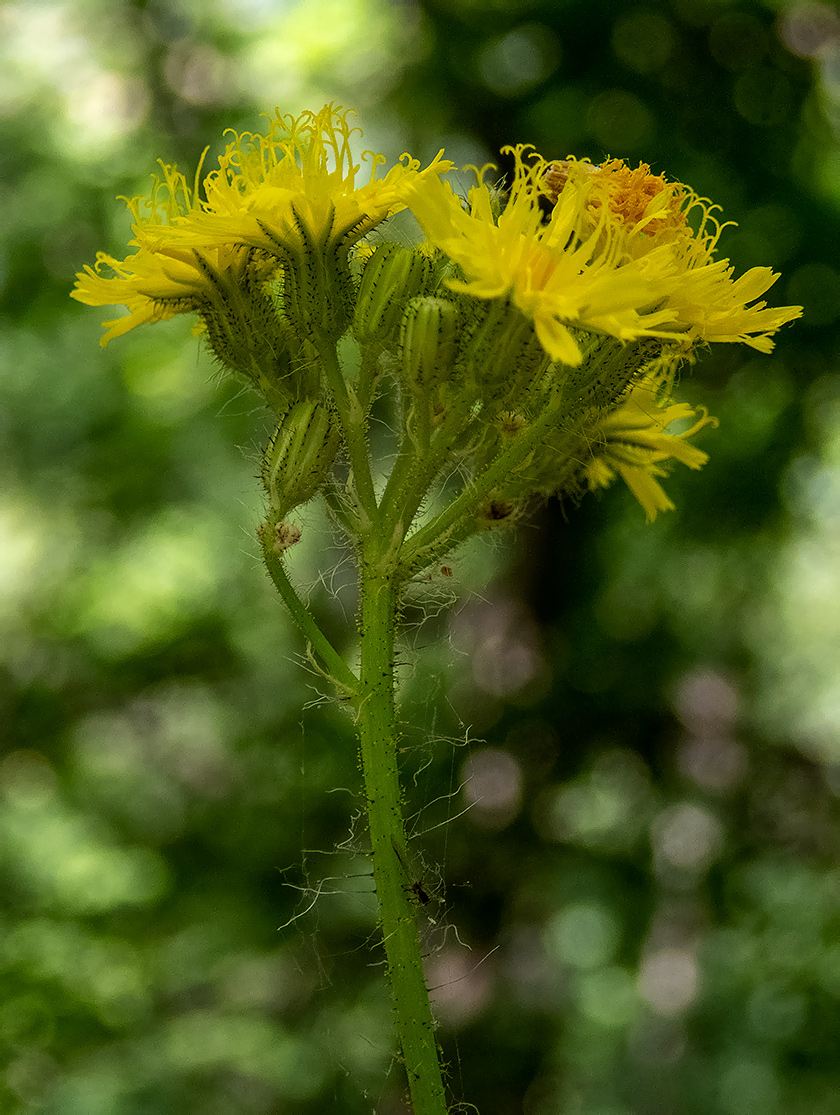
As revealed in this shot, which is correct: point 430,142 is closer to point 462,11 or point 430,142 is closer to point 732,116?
point 462,11

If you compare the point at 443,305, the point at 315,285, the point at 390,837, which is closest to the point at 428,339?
the point at 443,305

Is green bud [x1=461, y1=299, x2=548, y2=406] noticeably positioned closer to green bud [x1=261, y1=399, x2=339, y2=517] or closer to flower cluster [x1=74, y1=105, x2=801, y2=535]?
flower cluster [x1=74, y1=105, x2=801, y2=535]

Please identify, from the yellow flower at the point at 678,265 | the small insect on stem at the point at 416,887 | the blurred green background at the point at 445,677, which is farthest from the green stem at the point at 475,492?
the blurred green background at the point at 445,677

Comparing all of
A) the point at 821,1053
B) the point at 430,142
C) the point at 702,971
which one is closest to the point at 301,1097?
the point at 702,971

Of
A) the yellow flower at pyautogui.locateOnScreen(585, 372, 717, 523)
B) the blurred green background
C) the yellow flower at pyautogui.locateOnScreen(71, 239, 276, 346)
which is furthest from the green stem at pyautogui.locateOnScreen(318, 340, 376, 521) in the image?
the blurred green background

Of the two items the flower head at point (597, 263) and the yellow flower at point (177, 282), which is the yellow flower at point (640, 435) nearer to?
the flower head at point (597, 263)

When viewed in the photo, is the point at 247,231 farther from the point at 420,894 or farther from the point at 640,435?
the point at 420,894
